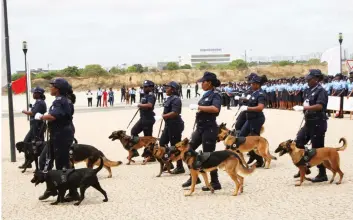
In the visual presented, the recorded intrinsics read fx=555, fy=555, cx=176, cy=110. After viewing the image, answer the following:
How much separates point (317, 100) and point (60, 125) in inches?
171

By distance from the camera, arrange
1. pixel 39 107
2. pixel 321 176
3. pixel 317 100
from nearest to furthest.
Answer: pixel 317 100 < pixel 321 176 < pixel 39 107

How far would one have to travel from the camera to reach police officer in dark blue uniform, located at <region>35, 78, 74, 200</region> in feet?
27.6

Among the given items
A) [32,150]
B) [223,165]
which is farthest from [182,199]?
[32,150]

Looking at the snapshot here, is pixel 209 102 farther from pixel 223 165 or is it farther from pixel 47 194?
pixel 47 194

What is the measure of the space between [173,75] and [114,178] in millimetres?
109486

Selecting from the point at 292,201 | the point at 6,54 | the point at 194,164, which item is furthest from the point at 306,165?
the point at 6,54

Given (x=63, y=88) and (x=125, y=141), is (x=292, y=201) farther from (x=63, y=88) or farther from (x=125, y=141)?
(x=125, y=141)

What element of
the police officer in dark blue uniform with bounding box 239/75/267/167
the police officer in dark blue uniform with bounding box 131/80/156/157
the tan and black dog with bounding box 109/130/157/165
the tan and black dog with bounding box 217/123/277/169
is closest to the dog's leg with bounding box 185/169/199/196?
the tan and black dog with bounding box 217/123/277/169

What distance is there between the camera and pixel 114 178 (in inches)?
420

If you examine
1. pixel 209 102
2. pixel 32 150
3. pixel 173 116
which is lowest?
pixel 32 150

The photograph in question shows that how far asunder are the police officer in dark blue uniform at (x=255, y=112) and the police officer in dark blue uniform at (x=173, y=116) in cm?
133

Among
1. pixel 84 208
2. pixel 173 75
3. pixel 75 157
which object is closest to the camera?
pixel 84 208

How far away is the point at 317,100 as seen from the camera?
9.52 m

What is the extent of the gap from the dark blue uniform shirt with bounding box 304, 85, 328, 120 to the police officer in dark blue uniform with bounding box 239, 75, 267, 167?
1.59 meters
